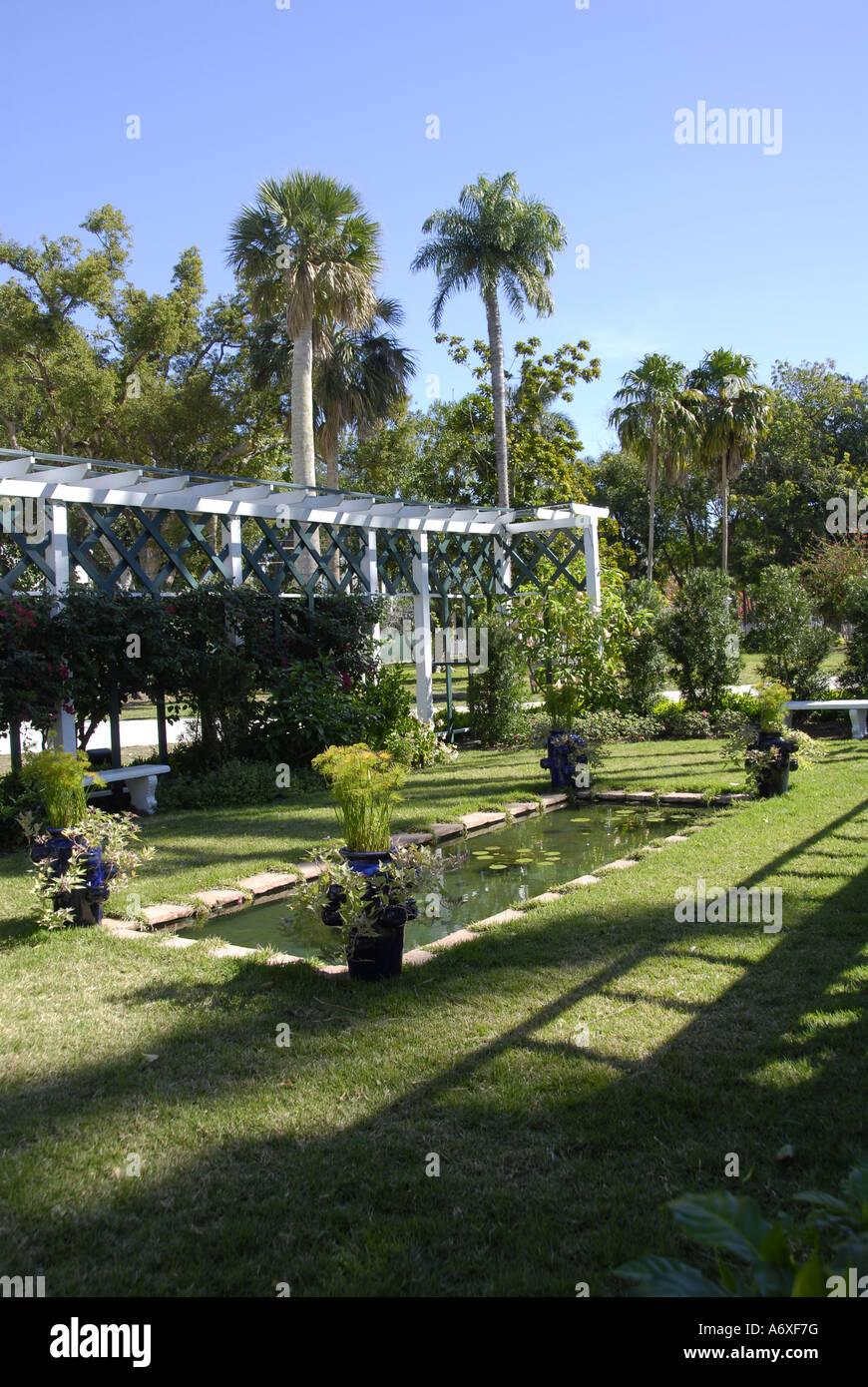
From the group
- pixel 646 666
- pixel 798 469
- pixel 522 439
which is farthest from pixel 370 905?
pixel 798 469

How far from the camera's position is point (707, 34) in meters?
8.64

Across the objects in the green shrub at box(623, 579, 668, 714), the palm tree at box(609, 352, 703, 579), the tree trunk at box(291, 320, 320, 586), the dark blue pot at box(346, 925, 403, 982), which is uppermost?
the palm tree at box(609, 352, 703, 579)

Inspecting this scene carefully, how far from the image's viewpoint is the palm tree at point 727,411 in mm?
26156

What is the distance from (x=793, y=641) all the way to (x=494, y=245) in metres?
11.8

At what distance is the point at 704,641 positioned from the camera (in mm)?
14523

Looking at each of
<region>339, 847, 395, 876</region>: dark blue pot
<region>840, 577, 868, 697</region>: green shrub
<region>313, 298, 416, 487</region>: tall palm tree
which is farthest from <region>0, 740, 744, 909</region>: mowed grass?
<region>313, 298, 416, 487</region>: tall palm tree

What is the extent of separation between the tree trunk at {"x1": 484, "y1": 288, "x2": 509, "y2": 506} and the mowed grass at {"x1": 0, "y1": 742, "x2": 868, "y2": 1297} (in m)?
17.5

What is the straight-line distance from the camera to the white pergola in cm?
913

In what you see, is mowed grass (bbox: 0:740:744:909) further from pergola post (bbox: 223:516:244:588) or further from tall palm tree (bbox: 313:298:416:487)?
tall palm tree (bbox: 313:298:416:487)

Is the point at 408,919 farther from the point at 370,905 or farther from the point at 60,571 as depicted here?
the point at 60,571

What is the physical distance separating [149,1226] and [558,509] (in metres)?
13.3

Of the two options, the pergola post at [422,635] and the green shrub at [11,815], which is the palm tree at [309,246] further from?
the green shrub at [11,815]
